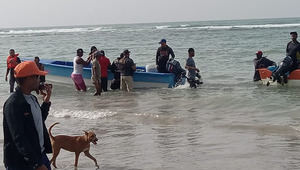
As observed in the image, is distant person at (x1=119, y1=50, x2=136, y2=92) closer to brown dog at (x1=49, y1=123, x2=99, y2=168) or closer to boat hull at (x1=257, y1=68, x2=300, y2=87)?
boat hull at (x1=257, y1=68, x2=300, y2=87)

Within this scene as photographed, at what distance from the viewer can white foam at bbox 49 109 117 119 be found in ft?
35.7

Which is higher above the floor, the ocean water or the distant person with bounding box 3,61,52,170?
the distant person with bounding box 3,61,52,170

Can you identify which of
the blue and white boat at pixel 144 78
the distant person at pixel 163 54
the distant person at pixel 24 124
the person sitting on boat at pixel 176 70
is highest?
the distant person at pixel 24 124

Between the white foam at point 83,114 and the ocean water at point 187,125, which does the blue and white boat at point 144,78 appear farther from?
the white foam at point 83,114

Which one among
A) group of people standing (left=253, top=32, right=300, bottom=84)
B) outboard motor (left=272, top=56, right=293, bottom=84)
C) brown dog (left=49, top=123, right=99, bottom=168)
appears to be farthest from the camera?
outboard motor (left=272, top=56, right=293, bottom=84)

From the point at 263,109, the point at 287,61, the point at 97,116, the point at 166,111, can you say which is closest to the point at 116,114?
the point at 97,116

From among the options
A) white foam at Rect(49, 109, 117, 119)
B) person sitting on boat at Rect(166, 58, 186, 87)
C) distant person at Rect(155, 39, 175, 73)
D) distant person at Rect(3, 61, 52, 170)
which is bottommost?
white foam at Rect(49, 109, 117, 119)

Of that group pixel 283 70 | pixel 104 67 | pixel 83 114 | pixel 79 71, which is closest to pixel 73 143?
pixel 83 114

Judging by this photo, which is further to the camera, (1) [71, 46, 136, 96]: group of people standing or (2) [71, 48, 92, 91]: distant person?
(2) [71, 48, 92, 91]: distant person

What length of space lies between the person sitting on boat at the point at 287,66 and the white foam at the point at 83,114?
5573 millimetres

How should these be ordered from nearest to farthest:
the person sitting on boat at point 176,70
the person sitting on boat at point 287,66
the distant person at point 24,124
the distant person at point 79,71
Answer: the distant person at point 24,124 → the person sitting on boat at point 287,66 → the distant person at point 79,71 → the person sitting on boat at point 176,70

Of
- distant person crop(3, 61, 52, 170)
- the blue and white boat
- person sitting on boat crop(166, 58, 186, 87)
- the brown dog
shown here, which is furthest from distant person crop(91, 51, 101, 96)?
distant person crop(3, 61, 52, 170)

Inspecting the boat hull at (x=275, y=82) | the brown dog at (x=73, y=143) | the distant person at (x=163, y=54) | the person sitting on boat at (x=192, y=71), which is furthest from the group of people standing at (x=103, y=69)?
the brown dog at (x=73, y=143)

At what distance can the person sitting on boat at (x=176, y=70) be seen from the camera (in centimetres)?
1472
